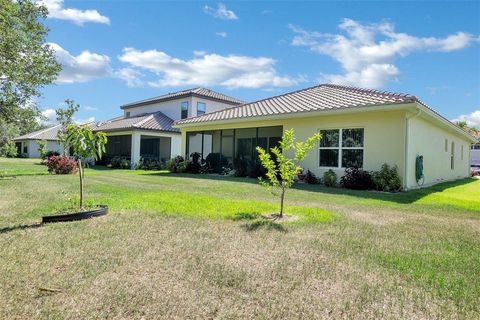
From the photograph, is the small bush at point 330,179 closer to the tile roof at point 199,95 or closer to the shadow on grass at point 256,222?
the shadow on grass at point 256,222

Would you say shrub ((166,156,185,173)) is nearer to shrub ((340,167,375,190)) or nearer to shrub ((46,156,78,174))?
shrub ((46,156,78,174))

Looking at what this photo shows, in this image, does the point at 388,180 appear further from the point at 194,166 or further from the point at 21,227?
the point at 194,166

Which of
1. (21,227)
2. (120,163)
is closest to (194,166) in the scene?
(120,163)

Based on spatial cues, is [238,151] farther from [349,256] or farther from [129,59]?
[349,256]

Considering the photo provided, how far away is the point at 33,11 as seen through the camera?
1645cm

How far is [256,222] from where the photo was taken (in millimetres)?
6137

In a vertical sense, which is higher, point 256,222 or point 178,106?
point 178,106

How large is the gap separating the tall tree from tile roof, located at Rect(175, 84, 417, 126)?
8.09 metres

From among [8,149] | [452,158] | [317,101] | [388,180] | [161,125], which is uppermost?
[317,101]

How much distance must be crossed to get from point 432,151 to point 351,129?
192 inches

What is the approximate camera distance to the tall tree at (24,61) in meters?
14.0

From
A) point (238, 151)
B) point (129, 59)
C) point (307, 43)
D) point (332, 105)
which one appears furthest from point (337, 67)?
point (129, 59)

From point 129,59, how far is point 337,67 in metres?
14.2

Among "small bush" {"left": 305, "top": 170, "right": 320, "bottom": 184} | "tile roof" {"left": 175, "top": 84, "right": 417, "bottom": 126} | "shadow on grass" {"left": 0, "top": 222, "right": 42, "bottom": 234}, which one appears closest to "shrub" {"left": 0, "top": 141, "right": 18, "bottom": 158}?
"tile roof" {"left": 175, "top": 84, "right": 417, "bottom": 126}
